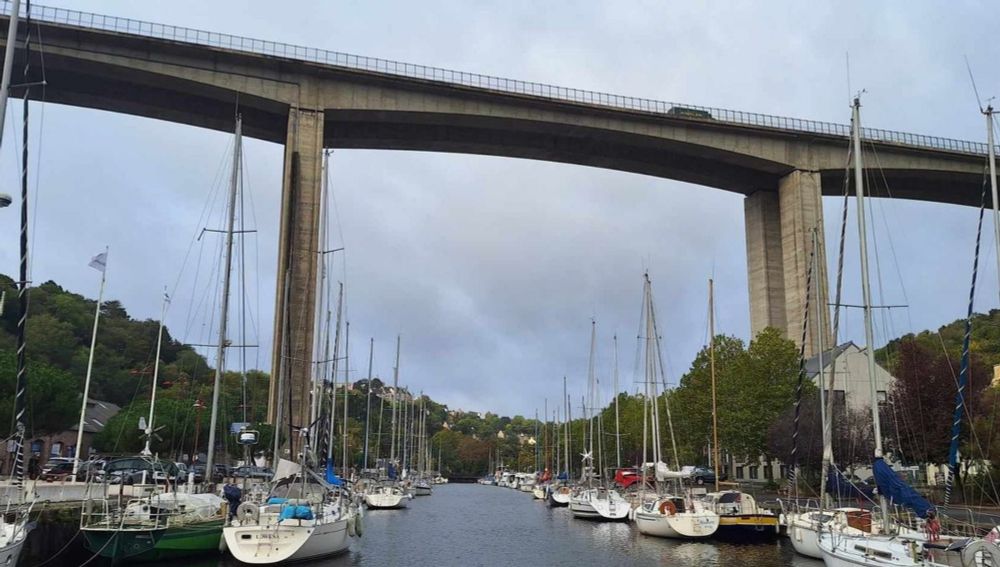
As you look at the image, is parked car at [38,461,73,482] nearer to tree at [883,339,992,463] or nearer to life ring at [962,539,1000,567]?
life ring at [962,539,1000,567]

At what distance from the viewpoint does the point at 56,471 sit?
45469 mm

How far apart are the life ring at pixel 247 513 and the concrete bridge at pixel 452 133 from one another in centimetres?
2521

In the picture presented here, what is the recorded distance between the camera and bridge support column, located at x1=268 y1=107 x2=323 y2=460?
187 feet

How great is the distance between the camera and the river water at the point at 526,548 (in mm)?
30016

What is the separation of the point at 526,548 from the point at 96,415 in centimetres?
5034

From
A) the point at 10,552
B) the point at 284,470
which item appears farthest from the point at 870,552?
the point at 10,552

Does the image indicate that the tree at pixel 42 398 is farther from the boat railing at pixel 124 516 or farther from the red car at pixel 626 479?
the red car at pixel 626 479

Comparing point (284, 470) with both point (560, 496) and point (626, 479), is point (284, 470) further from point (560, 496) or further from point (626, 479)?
point (560, 496)

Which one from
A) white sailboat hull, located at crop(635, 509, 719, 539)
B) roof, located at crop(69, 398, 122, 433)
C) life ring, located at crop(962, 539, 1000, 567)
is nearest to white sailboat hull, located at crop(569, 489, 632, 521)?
white sailboat hull, located at crop(635, 509, 719, 539)

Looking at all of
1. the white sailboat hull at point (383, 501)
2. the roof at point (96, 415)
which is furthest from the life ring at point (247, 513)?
the roof at point (96, 415)

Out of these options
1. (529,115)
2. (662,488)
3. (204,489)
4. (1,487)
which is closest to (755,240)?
(529,115)

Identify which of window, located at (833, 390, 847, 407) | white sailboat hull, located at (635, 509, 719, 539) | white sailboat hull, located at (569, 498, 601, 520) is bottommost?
white sailboat hull, located at (569, 498, 601, 520)

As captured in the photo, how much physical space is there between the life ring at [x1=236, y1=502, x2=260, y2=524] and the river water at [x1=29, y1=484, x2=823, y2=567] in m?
1.59

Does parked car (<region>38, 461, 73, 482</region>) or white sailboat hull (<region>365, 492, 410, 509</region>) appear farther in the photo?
white sailboat hull (<region>365, 492, 410, 509</region>)
